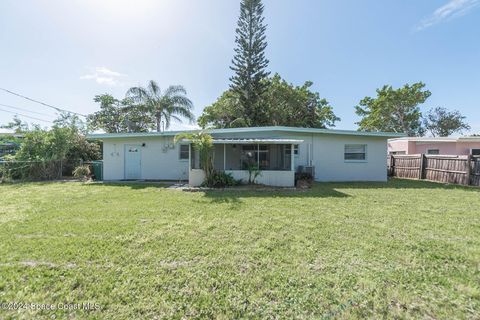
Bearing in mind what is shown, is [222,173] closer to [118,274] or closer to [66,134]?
[118,274]

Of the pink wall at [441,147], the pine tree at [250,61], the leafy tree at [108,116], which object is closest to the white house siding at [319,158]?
the pink wall at [441,147]

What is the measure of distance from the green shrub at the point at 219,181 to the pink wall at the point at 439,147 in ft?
50.3

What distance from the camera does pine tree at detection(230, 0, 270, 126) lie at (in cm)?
2108

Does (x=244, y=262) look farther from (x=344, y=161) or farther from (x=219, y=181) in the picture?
(x=344, y=161)

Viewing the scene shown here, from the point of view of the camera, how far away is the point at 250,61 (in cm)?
2164

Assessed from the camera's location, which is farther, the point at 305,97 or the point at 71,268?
the point at 305,97

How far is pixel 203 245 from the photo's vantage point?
12.5ft

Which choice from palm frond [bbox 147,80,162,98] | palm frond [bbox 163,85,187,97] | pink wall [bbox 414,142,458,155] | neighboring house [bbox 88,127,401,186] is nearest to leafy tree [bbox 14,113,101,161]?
neighboring house [bbox 88,127,401,186]

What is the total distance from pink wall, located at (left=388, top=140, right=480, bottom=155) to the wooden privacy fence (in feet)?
11.3

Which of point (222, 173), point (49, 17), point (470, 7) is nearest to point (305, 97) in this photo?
point (470, 7)

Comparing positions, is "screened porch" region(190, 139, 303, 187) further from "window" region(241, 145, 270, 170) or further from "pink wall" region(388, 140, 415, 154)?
"pink wall" region(388, 140, 415, 154)

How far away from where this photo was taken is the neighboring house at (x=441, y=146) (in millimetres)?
16188

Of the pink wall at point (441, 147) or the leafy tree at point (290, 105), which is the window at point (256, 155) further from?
the pink wall at point (441, 147)

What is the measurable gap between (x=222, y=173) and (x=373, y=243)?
7142mm
